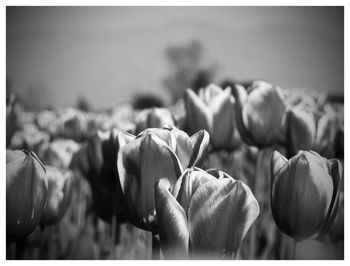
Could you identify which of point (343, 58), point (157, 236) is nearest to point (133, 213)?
point (157, 236)

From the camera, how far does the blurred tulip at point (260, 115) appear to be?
900mm

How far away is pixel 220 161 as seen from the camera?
0.93 m

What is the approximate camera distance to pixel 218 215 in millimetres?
668

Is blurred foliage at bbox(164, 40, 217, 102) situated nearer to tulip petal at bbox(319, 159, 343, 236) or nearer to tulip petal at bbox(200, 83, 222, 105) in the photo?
tulip petal at bbox(200, 83, 222, 105)

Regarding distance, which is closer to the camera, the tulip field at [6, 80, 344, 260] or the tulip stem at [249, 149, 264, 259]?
the tulip field at [6, 80, 344, 260]

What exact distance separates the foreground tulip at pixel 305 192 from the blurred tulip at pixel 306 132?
119 mm

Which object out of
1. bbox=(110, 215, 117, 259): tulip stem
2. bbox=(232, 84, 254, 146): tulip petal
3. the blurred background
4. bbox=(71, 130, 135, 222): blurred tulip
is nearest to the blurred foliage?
the blurred background

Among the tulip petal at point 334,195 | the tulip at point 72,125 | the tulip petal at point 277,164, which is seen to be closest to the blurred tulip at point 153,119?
the tulip at point 72,125

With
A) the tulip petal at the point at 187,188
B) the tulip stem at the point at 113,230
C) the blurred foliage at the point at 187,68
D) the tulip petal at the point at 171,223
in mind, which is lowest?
the tulip stem at the point at 113,230

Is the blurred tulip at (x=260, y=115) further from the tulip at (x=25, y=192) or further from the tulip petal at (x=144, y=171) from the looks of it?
the tulip at (x=25, y=192)

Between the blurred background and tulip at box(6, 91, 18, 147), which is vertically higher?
the blurred background

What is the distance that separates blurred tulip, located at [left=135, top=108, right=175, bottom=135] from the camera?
3.02 ft

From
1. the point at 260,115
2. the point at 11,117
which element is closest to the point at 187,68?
the point at 260,115
